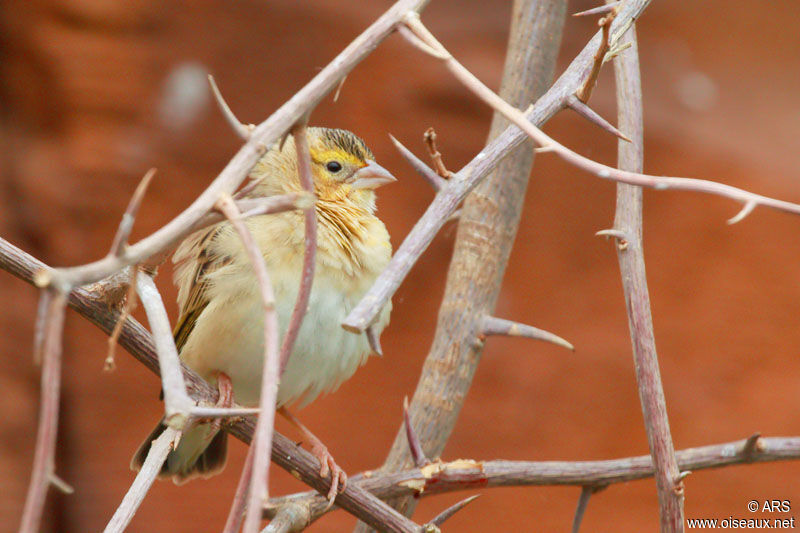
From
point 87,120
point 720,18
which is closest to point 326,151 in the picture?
point 87,120

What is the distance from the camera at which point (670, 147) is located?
565 cm

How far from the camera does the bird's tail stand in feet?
11.8

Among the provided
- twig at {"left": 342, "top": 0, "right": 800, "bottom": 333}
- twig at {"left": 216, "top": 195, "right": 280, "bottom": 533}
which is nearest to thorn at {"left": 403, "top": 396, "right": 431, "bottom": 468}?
twig at {"left": 342, "top": 0, "right": 800, "bottom": 333}

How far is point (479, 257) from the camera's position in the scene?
11.9 feet

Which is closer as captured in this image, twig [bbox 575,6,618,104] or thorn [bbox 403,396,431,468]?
twig [bbox 575,6,618,104]

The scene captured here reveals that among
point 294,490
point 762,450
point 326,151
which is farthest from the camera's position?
point 294,490

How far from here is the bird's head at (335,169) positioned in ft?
11.9

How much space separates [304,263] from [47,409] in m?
0.58

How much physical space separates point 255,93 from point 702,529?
415cm

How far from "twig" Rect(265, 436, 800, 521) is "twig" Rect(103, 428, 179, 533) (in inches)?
46.6

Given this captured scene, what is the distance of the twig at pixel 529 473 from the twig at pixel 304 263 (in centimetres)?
151

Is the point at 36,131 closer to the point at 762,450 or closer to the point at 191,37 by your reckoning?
the point at 191,37

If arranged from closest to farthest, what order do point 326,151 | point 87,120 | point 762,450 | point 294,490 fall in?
point 762,450 → point 326,151 → point 87,120 → point 294,490

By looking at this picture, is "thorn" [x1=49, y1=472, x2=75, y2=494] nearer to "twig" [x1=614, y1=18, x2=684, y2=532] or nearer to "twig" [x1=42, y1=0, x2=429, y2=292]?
"twig" [x1=42, y1=0, x2=429, y2=292]
